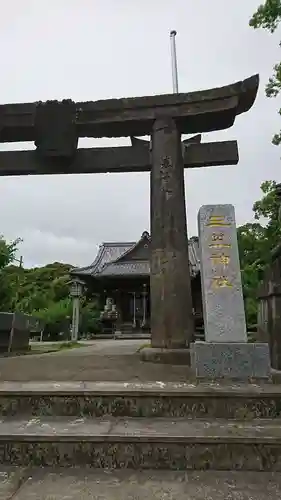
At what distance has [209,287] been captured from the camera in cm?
404

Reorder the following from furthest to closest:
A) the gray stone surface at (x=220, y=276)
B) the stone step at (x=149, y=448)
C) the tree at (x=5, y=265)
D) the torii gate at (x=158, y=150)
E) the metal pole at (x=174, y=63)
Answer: the tree at (x=5, y=265) → the metal pole at (x=174, y=63) → the torii gate at (x=158, y=150) → the gray stone surface at (x=220, y=276) → the stone step at (x=149, y=448)

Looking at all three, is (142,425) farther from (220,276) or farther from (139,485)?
(220,276)

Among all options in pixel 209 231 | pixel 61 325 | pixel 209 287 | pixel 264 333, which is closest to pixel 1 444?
pixel 209 287

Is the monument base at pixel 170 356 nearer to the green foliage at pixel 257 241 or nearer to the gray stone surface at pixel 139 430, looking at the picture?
the gray stone surface at pixel 139 430

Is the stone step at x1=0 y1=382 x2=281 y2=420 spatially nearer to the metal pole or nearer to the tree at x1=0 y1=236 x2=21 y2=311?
the metal pole

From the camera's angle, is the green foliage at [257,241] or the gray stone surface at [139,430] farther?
the green foliage at [257,241]

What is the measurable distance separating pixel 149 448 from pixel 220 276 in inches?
79.7

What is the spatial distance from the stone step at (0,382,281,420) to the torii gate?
7.71 feet

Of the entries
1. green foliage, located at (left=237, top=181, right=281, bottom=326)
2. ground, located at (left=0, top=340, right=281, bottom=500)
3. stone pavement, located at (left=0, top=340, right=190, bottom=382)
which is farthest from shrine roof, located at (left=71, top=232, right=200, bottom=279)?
ground, located at (left=0, top=340, right=281, bottom=500)

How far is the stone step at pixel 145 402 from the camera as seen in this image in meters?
3.05

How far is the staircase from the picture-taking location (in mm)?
2520

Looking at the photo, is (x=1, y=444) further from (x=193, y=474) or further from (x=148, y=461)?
(x=193, y=474)

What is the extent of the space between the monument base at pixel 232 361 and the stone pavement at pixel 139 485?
1.22 metres

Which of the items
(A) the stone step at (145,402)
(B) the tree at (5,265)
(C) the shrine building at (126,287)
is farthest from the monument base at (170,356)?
(C) the shrine building at (126,287)
